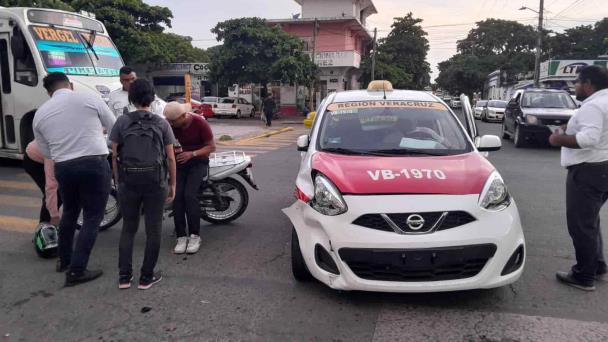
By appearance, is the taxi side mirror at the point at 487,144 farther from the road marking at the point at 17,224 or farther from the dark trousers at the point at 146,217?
the road marking at the point at 17,224

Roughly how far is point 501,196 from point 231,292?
2.28 m

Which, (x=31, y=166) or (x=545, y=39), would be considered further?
(x=545, y=39)

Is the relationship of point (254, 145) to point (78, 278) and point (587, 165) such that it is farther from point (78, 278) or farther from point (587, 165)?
point (587, 165)

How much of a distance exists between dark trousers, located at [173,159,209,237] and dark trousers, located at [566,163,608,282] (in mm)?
3459

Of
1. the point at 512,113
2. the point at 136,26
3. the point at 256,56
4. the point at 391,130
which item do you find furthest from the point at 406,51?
the point at 391,130

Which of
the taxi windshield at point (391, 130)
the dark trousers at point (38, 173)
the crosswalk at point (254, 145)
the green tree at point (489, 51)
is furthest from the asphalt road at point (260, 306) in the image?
the green tree at point (489, 51)

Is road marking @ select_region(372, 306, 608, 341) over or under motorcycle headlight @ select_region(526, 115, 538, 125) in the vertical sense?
under

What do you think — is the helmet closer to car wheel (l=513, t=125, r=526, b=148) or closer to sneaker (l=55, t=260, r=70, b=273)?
sneaker (l=55, t=260, r=70, b=273)

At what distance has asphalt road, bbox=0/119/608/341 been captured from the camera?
10.7 feet

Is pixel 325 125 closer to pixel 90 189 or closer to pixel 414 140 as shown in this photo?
pixel 414 140

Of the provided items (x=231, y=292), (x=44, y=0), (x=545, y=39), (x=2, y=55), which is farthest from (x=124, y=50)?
(x=545, y=39)

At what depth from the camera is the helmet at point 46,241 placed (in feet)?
15.4

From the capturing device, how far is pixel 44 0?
53.8 ft

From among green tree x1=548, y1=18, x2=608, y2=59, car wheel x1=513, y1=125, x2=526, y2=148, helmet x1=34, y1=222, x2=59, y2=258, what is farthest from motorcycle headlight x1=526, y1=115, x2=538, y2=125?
green tree x1=548, y1=18, x2=608, y2=59
